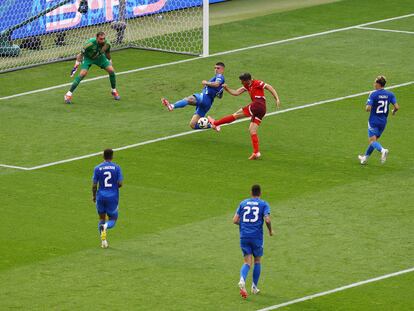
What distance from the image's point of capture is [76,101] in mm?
34656

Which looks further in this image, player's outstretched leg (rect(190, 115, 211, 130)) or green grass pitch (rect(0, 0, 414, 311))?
player's outstretched leg (rect(190, 115, 211, 130))

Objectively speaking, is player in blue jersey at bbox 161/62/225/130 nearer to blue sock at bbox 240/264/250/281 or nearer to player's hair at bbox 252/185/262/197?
player's hair at bbox 252/185/262/197

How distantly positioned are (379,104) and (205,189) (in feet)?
14.2

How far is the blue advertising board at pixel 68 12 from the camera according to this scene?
39250 millimetres

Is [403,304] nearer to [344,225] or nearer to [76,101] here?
[344,225]

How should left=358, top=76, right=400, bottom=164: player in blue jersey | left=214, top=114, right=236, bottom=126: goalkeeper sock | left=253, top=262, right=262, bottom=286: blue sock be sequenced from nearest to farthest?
left=253, top=262, right=262, bottom=286: blue sock → left=358, top=76, right=400, bottom=164: player in blue jersey → left=214, top=114, right=236, bottom=126: goalkeeper sock

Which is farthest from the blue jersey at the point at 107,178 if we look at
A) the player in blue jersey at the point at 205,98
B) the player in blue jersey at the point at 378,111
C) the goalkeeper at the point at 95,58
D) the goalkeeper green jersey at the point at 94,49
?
the goalkeeper green jersey at the point at 94,49

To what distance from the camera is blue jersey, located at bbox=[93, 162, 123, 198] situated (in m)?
23.0

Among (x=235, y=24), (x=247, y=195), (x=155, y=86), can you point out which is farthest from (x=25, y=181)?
(x=235, y=24)

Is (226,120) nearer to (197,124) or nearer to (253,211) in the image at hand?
(197,124)

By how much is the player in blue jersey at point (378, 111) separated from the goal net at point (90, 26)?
464 inches

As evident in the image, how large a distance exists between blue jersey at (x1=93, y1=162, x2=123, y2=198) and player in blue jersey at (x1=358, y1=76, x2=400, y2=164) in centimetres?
719

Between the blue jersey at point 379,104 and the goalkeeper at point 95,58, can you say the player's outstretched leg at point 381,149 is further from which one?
the goalkeeper at point 95,58

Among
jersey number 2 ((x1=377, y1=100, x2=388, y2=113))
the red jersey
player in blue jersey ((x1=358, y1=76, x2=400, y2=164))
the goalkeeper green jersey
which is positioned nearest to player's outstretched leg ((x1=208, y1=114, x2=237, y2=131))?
the red jersey
